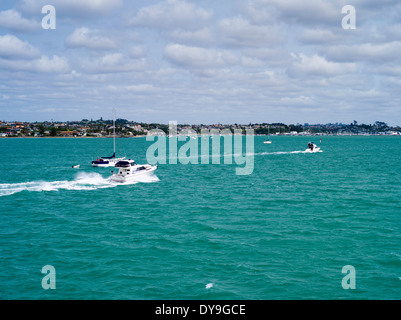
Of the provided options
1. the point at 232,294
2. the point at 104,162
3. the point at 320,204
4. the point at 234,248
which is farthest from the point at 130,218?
the point at 104,162

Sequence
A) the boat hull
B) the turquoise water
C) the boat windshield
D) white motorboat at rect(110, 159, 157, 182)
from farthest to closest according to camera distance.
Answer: the boat windshield < white motorboat at rect(110, 159, 157, 182) < the boat hull < the turquoise water

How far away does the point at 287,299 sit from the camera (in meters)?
20.7

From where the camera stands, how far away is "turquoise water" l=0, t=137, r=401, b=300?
22.1 meters

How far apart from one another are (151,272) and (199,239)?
7681 mm

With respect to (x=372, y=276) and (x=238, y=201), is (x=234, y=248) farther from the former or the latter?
(x=238, y=201)

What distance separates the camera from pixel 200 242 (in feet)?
99.5

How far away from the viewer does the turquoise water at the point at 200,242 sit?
870 inches
